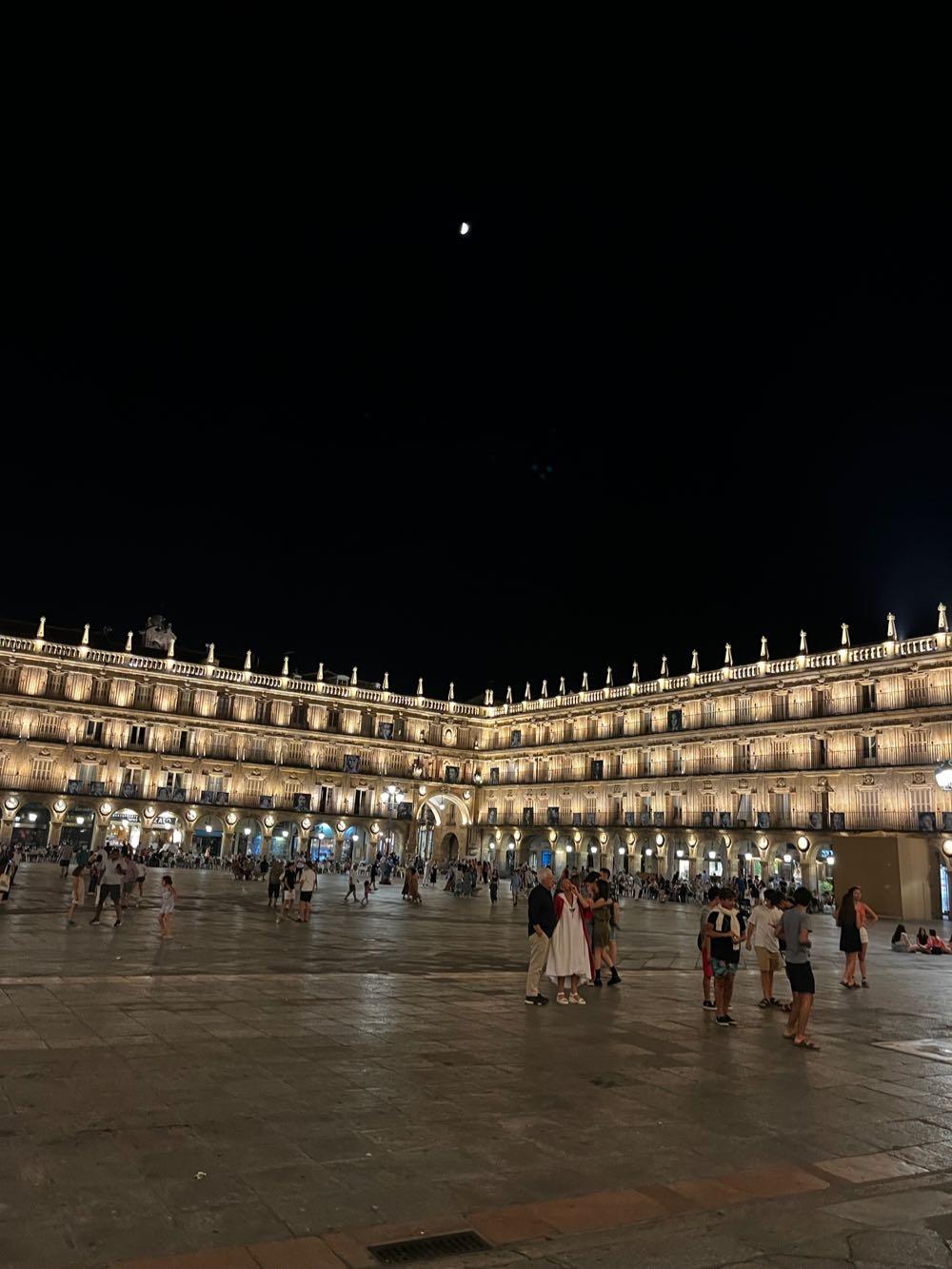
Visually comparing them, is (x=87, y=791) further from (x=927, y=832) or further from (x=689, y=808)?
(x=927, y=832)

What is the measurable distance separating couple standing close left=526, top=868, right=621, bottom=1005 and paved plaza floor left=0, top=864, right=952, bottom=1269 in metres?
0.51

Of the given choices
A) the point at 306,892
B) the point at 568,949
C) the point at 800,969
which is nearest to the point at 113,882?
the point at 306,892

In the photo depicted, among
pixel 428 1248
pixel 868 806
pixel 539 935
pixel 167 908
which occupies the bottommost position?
pixel 428 1248

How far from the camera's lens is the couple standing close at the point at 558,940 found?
440 inches

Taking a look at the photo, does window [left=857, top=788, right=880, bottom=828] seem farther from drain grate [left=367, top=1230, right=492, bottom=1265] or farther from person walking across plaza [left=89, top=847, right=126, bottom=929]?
drain grate [left=367, top=1230, right=492, bottom=1265]

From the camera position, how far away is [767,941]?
12008mm

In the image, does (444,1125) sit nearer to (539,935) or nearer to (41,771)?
(539,935)

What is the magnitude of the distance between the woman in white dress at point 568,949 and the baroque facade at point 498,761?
98.3 feet

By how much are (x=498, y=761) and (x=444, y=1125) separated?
219ft

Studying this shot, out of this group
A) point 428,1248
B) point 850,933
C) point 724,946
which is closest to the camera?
point 428,1248

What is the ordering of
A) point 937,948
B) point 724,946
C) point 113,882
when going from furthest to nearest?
point 937,948 → point 113,882 → point 724,946

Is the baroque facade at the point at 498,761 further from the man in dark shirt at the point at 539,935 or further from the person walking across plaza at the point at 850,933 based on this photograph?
the man in dark shirt at the point at 539,935

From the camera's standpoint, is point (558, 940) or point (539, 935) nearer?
point (539, 935)

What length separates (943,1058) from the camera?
9.02 metres
